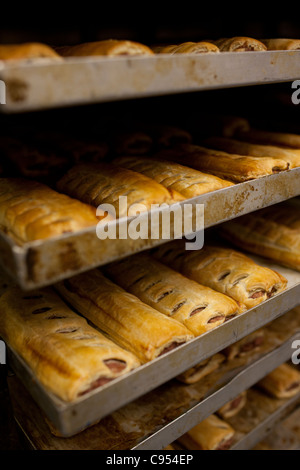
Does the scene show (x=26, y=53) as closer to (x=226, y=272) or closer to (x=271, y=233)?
(x=226, y=272)

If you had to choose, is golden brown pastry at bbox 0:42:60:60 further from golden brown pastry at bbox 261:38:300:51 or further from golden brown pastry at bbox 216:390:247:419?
golden brown pastry at bbox 216:390:247:419

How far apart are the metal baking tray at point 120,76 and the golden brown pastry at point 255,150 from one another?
43cm

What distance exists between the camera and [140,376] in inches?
47.1

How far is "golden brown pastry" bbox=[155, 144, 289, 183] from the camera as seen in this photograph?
1508 mm

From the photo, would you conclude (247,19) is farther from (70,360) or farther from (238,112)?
(70,360)

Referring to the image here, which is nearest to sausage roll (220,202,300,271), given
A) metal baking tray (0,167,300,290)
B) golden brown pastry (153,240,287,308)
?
golden brown pastry (153,240,287,308)

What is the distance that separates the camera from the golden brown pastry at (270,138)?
1.88m

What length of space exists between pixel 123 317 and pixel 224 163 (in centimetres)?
71

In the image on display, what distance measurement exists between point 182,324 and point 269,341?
3.06 feet

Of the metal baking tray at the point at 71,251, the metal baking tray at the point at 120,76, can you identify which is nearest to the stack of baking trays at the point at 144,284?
the metal baking tray at the point at 71,251

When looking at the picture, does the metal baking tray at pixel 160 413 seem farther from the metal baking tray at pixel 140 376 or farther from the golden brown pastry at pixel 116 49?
the golden brown pastry at pixel 116 49

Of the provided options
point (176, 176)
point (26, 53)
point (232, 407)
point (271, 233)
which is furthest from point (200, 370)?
point (26, 53)
